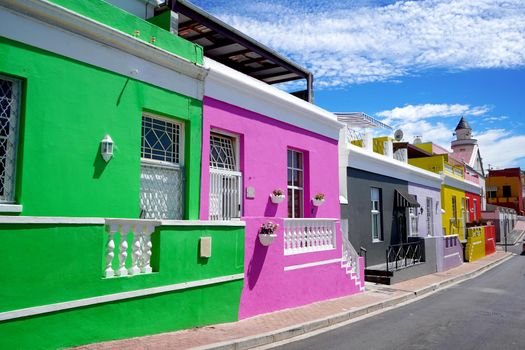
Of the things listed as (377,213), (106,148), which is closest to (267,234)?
(106,148)

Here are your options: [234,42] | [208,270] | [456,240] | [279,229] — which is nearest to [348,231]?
[279,229]

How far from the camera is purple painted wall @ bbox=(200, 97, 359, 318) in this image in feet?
29.1

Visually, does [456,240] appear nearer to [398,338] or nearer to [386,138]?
[386,138]

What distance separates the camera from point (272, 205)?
1074 centimetres

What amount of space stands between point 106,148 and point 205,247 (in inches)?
89.1

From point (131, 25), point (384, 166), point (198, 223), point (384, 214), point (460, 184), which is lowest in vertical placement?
point (198, 223)

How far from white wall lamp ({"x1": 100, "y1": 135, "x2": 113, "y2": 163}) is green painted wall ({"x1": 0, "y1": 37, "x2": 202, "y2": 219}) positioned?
7cm

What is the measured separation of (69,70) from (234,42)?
20.7 feet

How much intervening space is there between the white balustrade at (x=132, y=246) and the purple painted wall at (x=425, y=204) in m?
15.9

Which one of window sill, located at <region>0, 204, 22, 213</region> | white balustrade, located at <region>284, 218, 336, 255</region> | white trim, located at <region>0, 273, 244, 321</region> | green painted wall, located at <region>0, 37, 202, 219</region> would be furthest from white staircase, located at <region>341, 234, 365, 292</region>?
window sill, located at <region>0, 204, 22, 213</region>

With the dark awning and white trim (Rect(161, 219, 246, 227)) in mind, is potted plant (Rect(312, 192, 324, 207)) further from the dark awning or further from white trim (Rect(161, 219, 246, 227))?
the dark awning

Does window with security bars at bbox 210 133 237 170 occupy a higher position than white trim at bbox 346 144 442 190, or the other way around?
white trim at bbox 346 144 442 190

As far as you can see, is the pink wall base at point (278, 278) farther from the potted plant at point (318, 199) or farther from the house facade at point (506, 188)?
the house facade at point (506, 188)

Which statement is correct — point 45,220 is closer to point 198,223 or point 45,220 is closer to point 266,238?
point 198,223
